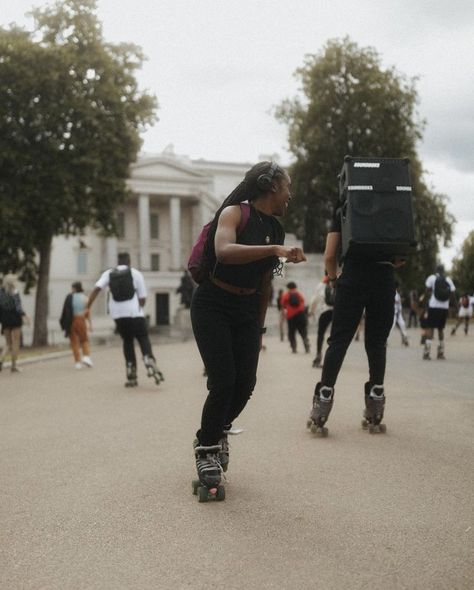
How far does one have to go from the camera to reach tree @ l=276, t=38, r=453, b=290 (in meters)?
45.2

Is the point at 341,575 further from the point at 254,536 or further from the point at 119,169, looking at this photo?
the point at 119,169

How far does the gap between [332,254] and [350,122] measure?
41.1 m

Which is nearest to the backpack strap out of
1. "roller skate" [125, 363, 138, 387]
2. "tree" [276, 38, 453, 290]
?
"roller skate" [125, 363, 138, 387]

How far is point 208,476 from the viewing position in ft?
13.9

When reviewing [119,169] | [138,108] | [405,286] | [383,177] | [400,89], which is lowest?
[405,286]

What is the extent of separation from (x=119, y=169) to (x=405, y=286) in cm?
2390

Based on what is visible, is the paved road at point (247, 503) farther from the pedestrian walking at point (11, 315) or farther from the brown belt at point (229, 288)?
the pedestrian walking at point (11, 315)

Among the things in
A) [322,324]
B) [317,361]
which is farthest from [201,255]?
[322,324]

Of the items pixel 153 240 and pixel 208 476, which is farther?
pixel 153 240

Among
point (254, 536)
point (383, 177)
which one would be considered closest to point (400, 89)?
point (383, 177)

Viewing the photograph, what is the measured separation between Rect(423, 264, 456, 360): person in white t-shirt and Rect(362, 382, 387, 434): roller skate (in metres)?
9.00

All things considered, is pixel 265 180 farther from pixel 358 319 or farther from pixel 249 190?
pixel 358 319

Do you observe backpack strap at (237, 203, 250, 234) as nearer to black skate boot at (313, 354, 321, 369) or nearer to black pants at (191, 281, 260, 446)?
black pants at (191, 281, 260, 446)

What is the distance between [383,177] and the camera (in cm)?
606
